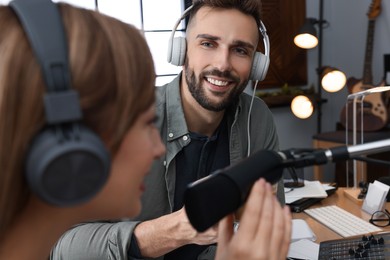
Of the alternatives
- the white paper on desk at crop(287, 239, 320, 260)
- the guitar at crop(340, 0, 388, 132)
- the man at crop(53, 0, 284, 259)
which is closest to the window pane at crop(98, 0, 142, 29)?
the guitar at crop(340, 0, 388, 132)

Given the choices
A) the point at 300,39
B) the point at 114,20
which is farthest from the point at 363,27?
the point at 114,20

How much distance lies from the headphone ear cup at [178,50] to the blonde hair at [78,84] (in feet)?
2.73

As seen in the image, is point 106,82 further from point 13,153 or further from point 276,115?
point 276,115

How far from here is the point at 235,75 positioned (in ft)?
4.68

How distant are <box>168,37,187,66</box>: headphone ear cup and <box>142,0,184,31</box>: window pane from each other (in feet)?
6.59

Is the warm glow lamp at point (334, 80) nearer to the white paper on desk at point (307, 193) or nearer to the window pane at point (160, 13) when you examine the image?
the white paper on desk at point (307, 193)

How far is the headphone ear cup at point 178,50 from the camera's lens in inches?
56.2

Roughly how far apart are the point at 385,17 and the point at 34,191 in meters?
3.52

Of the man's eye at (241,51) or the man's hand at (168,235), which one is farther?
the man's eye at (241,51)

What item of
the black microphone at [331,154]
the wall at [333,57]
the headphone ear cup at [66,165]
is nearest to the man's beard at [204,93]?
the black microphone at [331,154]

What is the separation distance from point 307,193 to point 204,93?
649 mm

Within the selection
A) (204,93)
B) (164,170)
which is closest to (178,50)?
(204,93)

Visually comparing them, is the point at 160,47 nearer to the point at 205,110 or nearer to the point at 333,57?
the point at 333,57

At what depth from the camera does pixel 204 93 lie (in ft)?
4.65
